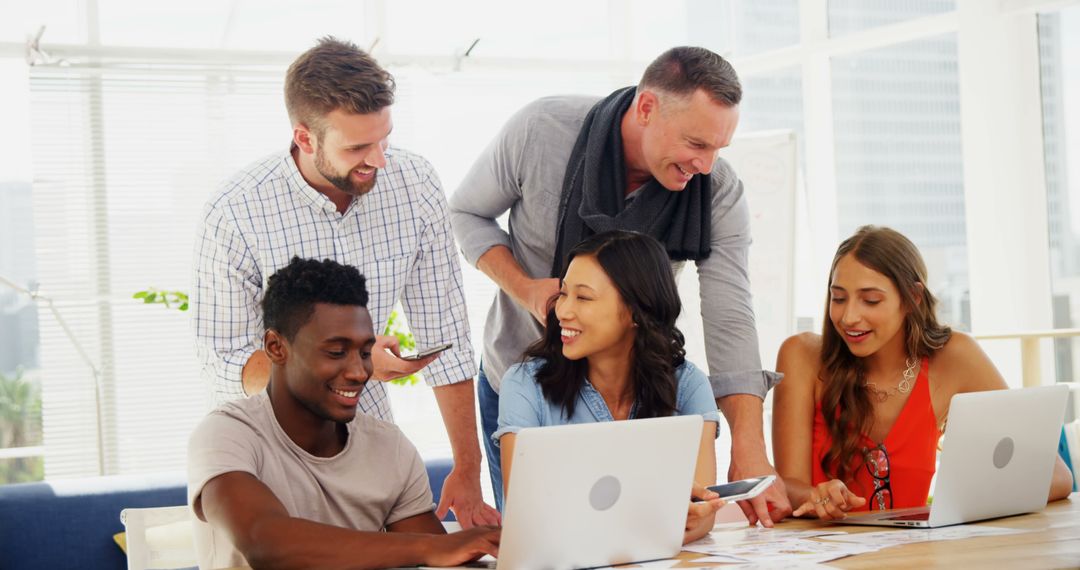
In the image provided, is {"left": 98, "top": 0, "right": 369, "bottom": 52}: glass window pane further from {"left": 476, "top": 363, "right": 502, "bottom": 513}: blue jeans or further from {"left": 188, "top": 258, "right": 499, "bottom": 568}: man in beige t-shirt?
{"left": 188, "top": 258, "right": 499, "bottom": 568}: man in beige t-shirt

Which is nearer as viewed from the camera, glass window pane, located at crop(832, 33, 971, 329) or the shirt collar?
the shirt collar

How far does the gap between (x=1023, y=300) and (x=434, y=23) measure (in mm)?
3161

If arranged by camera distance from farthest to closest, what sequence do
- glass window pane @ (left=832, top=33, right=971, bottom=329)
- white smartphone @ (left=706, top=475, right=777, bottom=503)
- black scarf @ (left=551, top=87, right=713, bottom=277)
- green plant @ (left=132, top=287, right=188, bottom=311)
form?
glass window pane @ (left=832, top=33, right=971, bottom=329)
green plant @ (left=132, top=287, right=188, bottom=311)
black scarf @ (left=551, top=87, right=713, bottom=277)
white smartphone @ (left=706, top=475, right=777, bottom=503)

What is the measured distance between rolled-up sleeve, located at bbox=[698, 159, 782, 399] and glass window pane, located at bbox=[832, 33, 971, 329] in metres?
2.89

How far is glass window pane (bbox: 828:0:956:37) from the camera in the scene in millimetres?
5164

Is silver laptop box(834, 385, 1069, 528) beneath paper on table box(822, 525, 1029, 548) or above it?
above

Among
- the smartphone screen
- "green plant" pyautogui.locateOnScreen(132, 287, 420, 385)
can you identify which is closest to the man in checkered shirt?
the smartphone screen

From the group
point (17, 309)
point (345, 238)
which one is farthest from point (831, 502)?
point (17, 309)

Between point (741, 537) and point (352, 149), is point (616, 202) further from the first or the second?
point (741, 537)

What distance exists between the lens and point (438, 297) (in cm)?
249

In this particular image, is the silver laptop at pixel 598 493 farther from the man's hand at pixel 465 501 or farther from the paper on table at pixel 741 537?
the man's hand at pixel 465 501

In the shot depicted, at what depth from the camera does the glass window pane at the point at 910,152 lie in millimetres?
5129

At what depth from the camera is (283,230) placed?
7.51 ft

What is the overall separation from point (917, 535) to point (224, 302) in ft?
4.24
